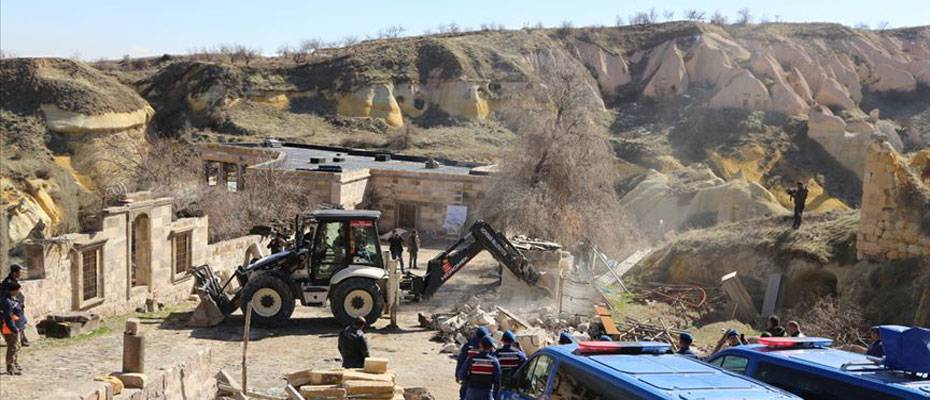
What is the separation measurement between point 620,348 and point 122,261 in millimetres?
13404

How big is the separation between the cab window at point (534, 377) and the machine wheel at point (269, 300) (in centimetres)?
866

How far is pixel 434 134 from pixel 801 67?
31.3 metres

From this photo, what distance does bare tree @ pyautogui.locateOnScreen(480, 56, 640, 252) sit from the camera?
2467 centimetres

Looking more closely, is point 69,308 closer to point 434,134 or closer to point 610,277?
point 610,277

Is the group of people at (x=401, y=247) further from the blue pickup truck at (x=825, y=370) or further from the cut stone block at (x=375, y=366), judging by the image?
the blue pickup truck at (x=825, y=370)

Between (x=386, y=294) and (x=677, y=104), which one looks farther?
(x=677, y=104)

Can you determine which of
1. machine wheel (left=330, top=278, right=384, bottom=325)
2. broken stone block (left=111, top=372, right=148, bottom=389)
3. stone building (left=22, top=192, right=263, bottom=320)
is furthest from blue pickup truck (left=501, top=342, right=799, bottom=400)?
stone building (left=22, top=192, right=263, bottom=320)

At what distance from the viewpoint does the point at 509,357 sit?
9.28m

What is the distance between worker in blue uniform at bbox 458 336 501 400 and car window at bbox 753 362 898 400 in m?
2.58

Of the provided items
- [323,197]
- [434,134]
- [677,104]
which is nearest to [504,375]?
[323,197]

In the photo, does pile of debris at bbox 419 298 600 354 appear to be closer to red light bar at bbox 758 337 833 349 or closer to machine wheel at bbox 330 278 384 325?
machine wheel at bbox 330 278 384 325

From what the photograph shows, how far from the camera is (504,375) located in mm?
8930

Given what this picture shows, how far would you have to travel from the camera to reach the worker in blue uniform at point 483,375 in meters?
8.73

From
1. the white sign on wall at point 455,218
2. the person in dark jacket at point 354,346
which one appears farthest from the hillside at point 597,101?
the person in dark jacket at point 354,346
